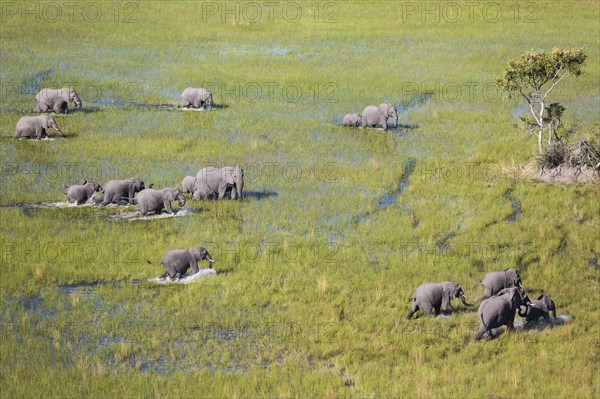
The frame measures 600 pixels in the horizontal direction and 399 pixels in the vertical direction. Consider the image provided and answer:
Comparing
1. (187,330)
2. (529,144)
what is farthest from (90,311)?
(529,144)

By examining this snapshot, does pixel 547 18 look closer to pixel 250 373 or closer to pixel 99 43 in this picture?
pixel 99 43

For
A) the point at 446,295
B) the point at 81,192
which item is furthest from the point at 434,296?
the point at 81,192

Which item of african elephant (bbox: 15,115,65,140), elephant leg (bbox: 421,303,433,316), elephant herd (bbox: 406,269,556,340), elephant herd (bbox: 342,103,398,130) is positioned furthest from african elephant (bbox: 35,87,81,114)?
elephant leg (bbox: 421,303,433,316)

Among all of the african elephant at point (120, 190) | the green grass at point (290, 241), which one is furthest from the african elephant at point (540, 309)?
the african elephant at point (120, 190)

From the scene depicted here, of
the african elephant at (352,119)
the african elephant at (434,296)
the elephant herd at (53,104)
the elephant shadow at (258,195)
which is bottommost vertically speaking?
the african elephant at (434,296)

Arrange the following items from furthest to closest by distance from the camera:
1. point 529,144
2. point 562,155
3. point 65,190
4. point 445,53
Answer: point 445,53 < point 529,144 < point 562,155 < point 65,190

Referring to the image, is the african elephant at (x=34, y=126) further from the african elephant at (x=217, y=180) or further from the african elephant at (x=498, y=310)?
the african elephant at (x=498, y=310)
